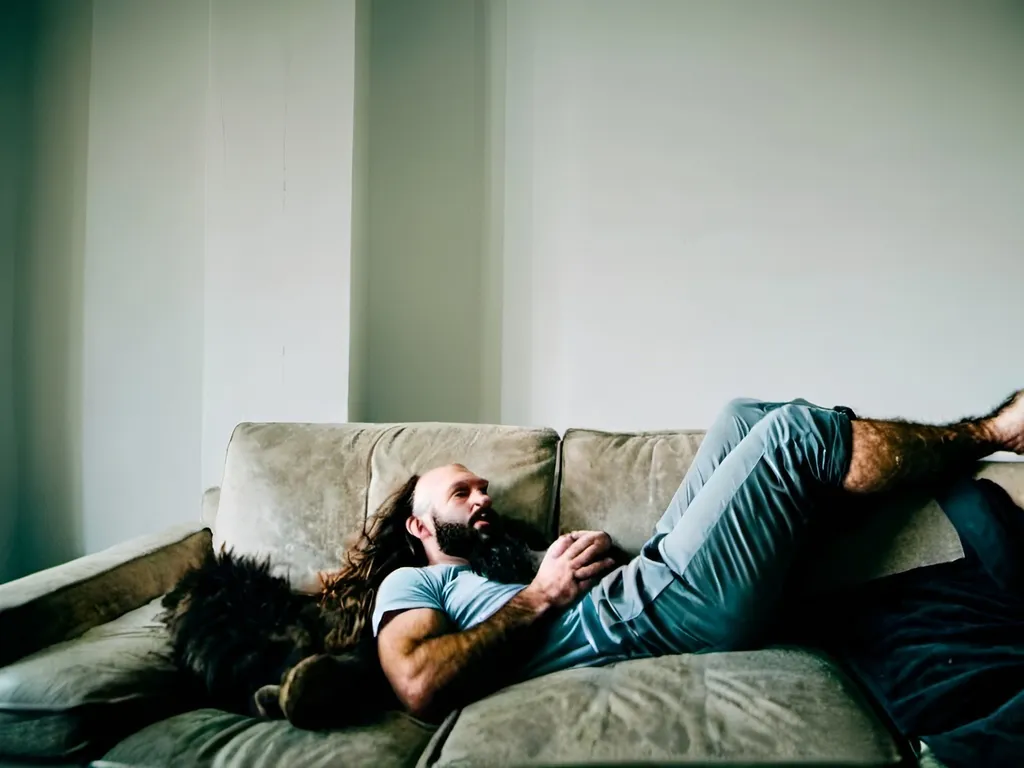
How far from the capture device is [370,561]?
1449 millimetres

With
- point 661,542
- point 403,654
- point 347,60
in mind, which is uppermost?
point 347,60

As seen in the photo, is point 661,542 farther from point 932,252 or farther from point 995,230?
point 995,230

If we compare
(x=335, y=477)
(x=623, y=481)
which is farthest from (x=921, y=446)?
(x=335, y=477)

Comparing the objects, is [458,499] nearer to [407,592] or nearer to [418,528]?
[418,528]

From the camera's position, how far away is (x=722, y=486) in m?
1.30

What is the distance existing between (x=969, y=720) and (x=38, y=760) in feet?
4.24

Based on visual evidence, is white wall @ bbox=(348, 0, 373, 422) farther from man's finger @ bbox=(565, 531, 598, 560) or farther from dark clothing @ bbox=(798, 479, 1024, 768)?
dark clothing @ bbox=(798, 479, 1024, 768)

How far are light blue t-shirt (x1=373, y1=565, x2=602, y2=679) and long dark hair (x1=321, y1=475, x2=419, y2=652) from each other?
0.05 meters

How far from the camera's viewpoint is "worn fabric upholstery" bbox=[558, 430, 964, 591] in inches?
55.0

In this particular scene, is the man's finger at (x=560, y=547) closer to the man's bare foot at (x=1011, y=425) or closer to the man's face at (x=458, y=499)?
the man's face at (x=458, y=499)

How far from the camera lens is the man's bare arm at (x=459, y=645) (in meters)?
1.12

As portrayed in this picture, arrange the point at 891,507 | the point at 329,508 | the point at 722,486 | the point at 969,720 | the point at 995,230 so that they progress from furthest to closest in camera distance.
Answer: the point at 995,230 < the point at 329,508 < the point at 891,507 < the point at 722,486 < the point at 969,720

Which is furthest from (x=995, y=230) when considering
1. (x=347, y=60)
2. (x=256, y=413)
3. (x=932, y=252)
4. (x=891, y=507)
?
(x=256, y=413)

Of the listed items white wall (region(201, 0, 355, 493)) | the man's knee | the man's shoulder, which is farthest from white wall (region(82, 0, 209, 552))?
the man's knee
